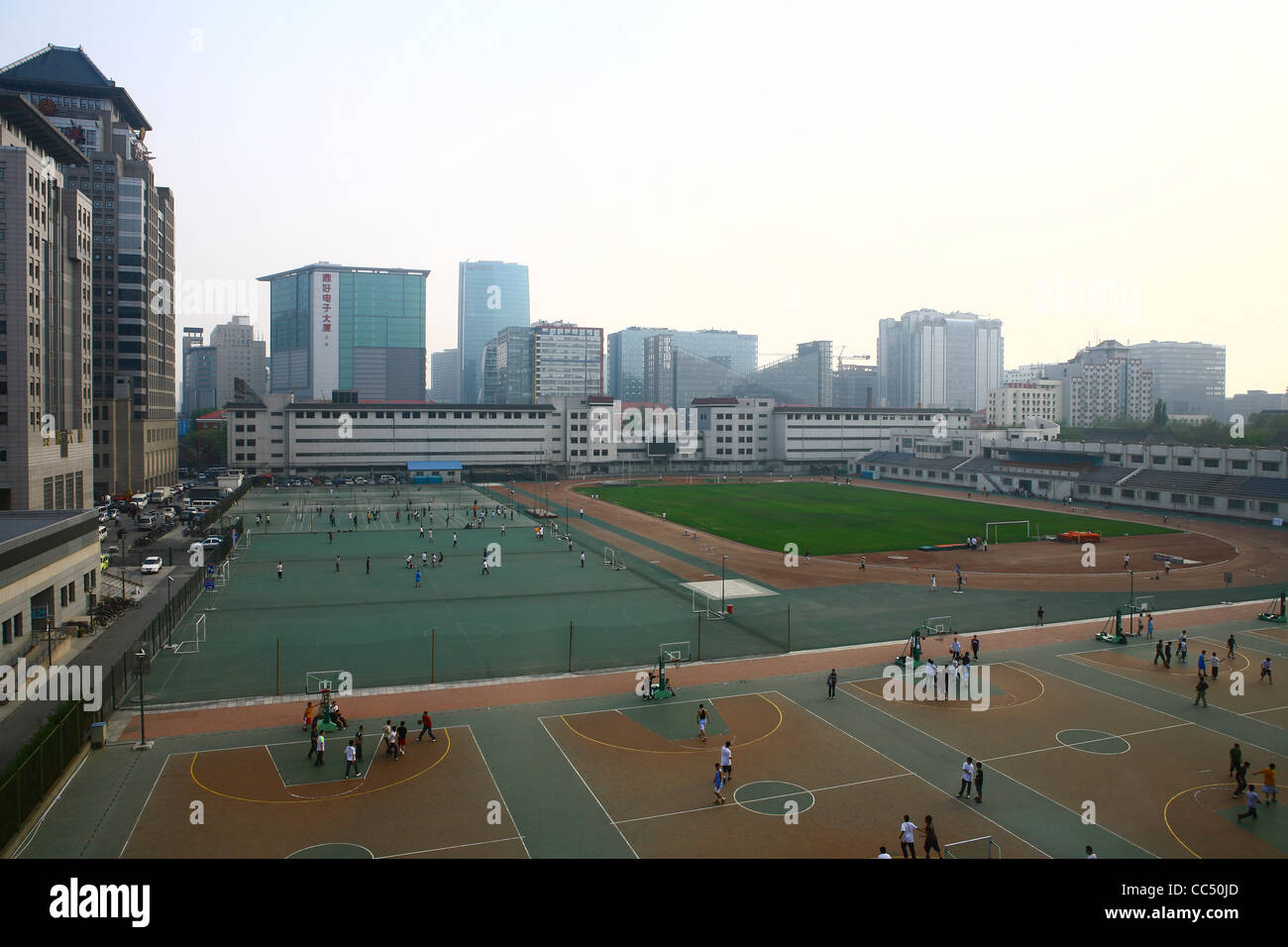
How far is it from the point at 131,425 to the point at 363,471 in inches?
1515

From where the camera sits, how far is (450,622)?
48.0 metres

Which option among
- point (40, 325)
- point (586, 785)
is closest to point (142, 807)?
point (586, 785)

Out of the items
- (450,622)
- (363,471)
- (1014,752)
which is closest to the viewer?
(1014,752)

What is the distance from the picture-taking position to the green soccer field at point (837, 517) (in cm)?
7988

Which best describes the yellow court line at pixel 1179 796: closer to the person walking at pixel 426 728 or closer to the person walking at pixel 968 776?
the person walking at pixel 968 776

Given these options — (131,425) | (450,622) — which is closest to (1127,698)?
(450,622)

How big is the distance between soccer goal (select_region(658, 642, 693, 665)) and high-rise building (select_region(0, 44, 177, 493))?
97.0m

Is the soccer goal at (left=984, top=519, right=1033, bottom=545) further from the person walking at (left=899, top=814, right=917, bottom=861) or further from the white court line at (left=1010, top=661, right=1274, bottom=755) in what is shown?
the person walking at (left=899, top=814, right=917, bottom=861)

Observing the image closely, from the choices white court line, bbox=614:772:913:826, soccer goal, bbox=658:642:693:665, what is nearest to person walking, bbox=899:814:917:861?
white court line, bbox=614:772:913:826

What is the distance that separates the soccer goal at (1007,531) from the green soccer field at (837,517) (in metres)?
0.20

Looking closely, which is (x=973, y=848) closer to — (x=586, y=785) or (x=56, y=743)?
(x=586, y=785)

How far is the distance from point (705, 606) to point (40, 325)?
201 ft
